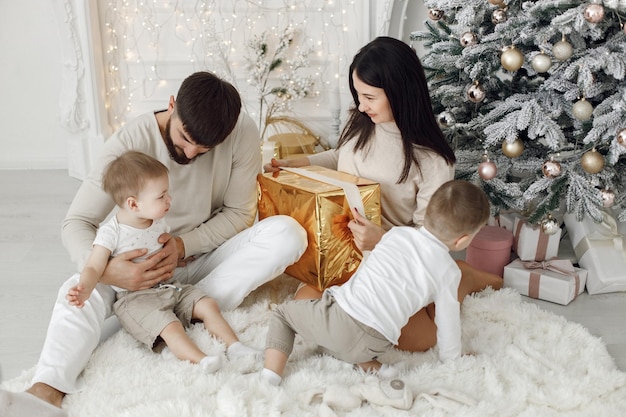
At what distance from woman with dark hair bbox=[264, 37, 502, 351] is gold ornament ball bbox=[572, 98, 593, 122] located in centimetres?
42

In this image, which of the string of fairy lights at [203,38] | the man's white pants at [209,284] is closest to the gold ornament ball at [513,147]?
the man's white pants at [209,284]

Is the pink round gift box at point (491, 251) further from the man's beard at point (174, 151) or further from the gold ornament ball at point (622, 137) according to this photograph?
the man's beard at point (174, 151)

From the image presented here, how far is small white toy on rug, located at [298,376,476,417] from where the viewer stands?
1485mm

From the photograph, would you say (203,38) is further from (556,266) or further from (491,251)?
(556,266)

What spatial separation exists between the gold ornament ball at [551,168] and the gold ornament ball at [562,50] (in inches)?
13.1

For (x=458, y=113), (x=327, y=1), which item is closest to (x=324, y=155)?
(x=458, y=113)

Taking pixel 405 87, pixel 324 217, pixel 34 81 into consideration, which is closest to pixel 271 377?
pixel 324 217

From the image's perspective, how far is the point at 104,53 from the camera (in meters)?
3.34

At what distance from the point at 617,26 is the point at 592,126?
315 millimetres

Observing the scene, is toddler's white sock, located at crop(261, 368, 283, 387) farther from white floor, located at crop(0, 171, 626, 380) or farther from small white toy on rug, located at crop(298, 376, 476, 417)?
white floor, located at crop(0, 171, 626, 380)

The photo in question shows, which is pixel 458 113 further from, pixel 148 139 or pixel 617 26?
pixel 148 139

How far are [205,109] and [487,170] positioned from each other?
99 centimetres

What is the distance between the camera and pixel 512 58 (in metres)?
2.03

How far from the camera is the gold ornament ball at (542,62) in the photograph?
1985 mm
